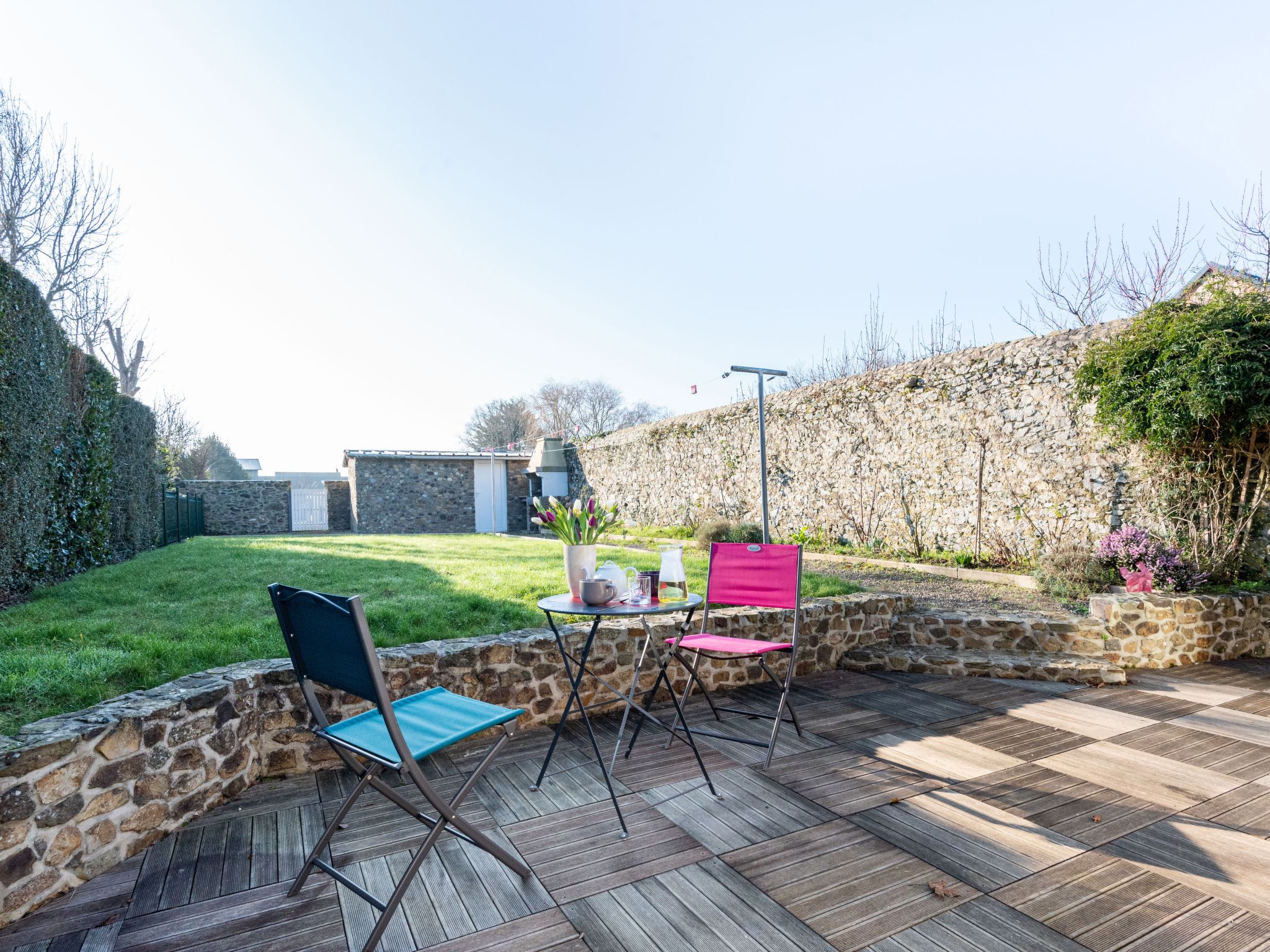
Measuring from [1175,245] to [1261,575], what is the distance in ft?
22.2

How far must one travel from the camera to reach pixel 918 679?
14.2ft

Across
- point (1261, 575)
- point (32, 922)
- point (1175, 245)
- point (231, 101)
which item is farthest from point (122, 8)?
point (1175, 245)

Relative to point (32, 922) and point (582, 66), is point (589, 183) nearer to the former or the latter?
point (582, 66)

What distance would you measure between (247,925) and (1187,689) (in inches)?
206

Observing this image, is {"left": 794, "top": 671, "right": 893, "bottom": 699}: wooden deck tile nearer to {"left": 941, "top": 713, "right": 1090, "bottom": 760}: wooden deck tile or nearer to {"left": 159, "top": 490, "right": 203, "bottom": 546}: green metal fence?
{"left": 941, "top": 713, "right": 1090, "bottom": 760}: wooden deck tile

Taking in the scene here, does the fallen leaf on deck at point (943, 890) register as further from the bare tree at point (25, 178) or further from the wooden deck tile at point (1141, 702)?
the bare tree at point (25, 178)

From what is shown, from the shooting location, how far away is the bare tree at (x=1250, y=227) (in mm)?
7230

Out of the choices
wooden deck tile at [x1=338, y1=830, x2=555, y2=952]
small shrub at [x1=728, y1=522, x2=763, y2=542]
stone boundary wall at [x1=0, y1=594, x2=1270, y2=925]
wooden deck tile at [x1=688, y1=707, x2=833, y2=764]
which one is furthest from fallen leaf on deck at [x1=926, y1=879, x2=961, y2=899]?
small shrub at [x1=728, y1=522, x2=763, y2=542]

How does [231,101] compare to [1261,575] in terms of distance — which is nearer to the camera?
[1261,575]

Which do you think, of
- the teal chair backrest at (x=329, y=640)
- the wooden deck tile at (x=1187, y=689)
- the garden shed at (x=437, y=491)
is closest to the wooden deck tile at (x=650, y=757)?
the teal chair backrest at (x=329, y=640)

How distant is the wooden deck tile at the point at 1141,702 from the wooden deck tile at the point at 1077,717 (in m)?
0.07

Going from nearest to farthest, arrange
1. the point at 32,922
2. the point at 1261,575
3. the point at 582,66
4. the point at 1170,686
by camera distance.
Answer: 1. the point at 32,922
2. the point at 1170,686
3. the point at 1261,575
4. the point at 582,66

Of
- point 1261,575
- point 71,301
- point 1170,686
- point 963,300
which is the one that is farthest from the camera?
point 963,300

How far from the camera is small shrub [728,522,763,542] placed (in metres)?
9.73
